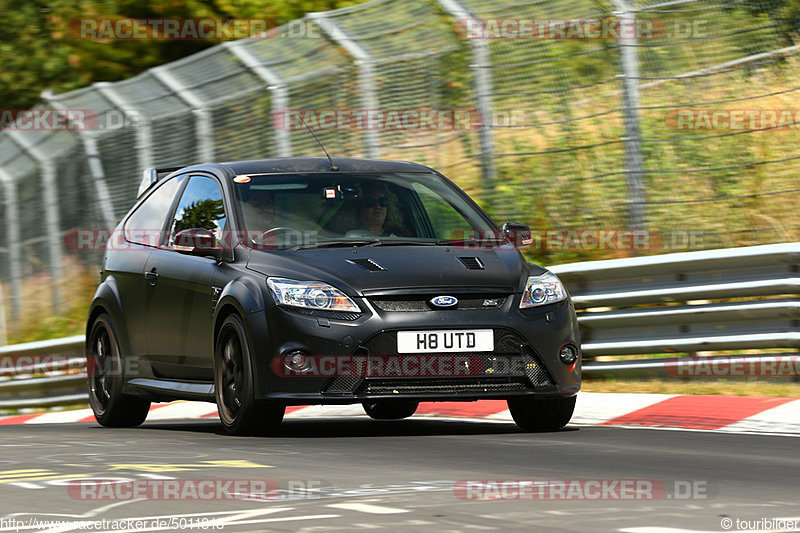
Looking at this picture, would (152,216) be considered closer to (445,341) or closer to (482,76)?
(445,341)

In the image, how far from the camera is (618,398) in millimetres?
10688

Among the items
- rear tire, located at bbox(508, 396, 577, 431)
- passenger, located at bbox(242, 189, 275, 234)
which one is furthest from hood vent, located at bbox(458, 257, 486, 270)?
passenger, located at bbox(242, 189, 275, 234)

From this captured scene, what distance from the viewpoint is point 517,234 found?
390 inches

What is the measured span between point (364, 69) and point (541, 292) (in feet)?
21.1

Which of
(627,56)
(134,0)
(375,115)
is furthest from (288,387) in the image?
(134,0)

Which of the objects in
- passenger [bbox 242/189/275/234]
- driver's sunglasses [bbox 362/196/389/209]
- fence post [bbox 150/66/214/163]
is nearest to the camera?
passenger [bbox 242/189/275/234]

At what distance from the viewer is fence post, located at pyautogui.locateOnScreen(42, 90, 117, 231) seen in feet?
59.5

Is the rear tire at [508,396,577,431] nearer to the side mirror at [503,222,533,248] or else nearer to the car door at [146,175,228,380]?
the side mirror at [503,222,533,248]

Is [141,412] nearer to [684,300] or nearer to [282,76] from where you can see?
[684,300]

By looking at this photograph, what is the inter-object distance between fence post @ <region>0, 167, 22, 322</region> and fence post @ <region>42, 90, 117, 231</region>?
112cm

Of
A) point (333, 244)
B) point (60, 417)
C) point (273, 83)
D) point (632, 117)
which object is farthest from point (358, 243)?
point (273, 83)

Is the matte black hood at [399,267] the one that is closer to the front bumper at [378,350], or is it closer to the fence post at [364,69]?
the front bumper at [378,350]

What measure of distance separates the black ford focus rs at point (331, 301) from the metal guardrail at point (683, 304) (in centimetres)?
168

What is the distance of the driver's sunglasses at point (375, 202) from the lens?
973 centimetres
